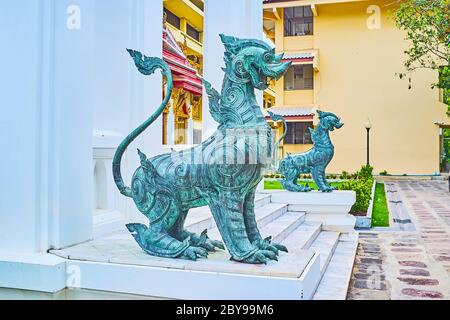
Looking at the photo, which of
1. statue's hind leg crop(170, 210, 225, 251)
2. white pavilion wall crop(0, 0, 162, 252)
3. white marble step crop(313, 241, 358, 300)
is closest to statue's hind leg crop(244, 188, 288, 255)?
statue's hind leg crop(170, 210, 225, 251)

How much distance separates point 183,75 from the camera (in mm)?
10484

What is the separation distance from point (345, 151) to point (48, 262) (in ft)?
64.4

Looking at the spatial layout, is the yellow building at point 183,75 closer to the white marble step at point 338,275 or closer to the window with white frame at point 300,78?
the white marble step at point 338,275

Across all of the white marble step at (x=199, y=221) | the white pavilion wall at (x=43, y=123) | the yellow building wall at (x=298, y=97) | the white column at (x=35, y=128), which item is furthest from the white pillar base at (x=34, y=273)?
the yellow building wall at (x=298, y=97)

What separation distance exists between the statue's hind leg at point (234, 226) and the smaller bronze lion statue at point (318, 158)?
481 centimetres

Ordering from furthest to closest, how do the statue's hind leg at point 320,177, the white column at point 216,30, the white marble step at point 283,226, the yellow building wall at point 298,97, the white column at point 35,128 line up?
the yellow building wall at point 298,97 < the statue's hind leg at point 320,177 < the white column at point 216,30 < the white marble step at point 283,226 < the white column at point 35,128

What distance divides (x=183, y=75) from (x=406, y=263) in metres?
6.49

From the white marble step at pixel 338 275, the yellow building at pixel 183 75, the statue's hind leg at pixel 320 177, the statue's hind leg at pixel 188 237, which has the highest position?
the yellow building at pixel 183 75

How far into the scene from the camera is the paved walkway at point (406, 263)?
173 inches

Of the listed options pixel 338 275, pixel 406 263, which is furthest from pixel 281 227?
pixel 406 263

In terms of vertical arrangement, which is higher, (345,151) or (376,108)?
(376,108)
